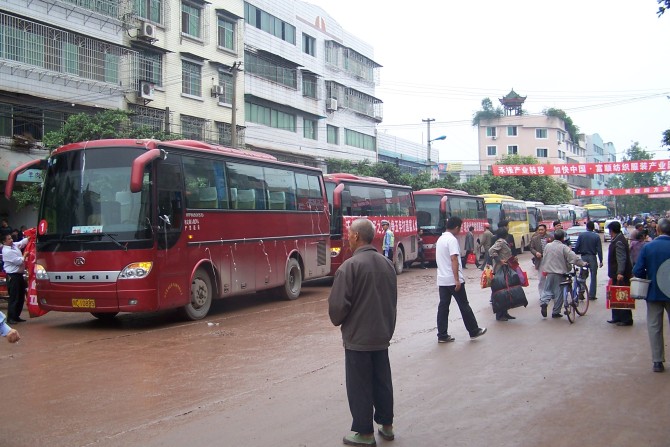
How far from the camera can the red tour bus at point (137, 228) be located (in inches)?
436

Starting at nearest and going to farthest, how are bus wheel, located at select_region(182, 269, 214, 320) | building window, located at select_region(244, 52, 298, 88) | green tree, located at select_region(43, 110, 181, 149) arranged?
bus wheel, located at select_region(182, 269, 214, 320)
green tree, located at select_region(43, 110, 181, 149)
building window, located at select_region(244, 52, 298, 88)

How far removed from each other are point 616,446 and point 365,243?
8.46 ft

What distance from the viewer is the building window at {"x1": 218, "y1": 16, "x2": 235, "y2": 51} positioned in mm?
34406

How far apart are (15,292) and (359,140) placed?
3978 cm

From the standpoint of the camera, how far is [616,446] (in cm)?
509

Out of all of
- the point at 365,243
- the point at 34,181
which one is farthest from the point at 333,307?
the point at 34,181

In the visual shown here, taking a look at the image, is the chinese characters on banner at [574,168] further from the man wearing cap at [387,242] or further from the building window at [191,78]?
the man wearing cap at [387,242]

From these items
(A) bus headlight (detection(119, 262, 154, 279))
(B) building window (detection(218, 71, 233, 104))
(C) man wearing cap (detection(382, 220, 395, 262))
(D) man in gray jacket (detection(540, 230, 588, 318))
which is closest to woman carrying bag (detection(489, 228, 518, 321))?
(D) man in gray jacket (detection(540, 230, 588, 318))

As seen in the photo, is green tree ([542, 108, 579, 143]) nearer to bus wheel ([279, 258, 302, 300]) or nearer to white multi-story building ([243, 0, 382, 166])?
white multi-story building ([243, 0, 382, 166])

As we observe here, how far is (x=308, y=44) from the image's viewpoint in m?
43.4

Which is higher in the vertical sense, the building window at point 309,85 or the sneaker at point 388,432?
the building window at point 309,85

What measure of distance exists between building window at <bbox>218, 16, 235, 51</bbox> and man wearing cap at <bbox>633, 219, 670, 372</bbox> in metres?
30.1

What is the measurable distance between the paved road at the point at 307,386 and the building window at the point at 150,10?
20.9m

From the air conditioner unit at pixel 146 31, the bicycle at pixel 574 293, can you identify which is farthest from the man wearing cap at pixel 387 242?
the air conditioner unit at pixel 146 31
